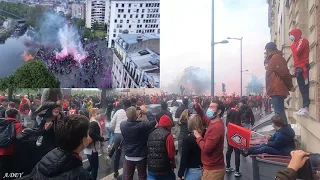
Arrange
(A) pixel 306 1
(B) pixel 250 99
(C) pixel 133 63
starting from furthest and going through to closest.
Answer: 1. (C) pixel 133 63
2. (B) pixel 250 99
3. (A) pixel 306 1

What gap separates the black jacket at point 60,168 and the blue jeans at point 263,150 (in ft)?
5.25

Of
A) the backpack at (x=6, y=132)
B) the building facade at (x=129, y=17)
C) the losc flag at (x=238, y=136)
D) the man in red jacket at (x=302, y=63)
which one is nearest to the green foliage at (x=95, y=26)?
the building facade at (x=129, y=17)

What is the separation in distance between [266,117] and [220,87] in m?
0.59

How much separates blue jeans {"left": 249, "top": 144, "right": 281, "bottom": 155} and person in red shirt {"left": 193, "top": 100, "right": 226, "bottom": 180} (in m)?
0.35

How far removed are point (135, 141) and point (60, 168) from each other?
227cm

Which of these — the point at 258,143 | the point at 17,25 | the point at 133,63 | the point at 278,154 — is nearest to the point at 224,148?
the point at 258,143

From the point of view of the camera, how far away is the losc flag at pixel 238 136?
338 centimetres

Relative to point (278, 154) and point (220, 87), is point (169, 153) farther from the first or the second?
point (278, 154)

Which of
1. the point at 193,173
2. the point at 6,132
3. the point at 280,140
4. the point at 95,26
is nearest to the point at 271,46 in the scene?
the point at 280,140

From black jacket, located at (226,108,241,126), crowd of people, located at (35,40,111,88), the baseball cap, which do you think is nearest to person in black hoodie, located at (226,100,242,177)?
black jacket, located at (226,108,241,126)

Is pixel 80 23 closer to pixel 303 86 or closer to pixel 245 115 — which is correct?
pixel 245 115

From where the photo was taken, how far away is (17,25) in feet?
17.2

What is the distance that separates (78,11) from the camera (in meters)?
5.16

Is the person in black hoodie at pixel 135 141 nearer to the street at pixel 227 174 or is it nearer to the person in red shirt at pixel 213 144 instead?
the street at pixel 227 174
